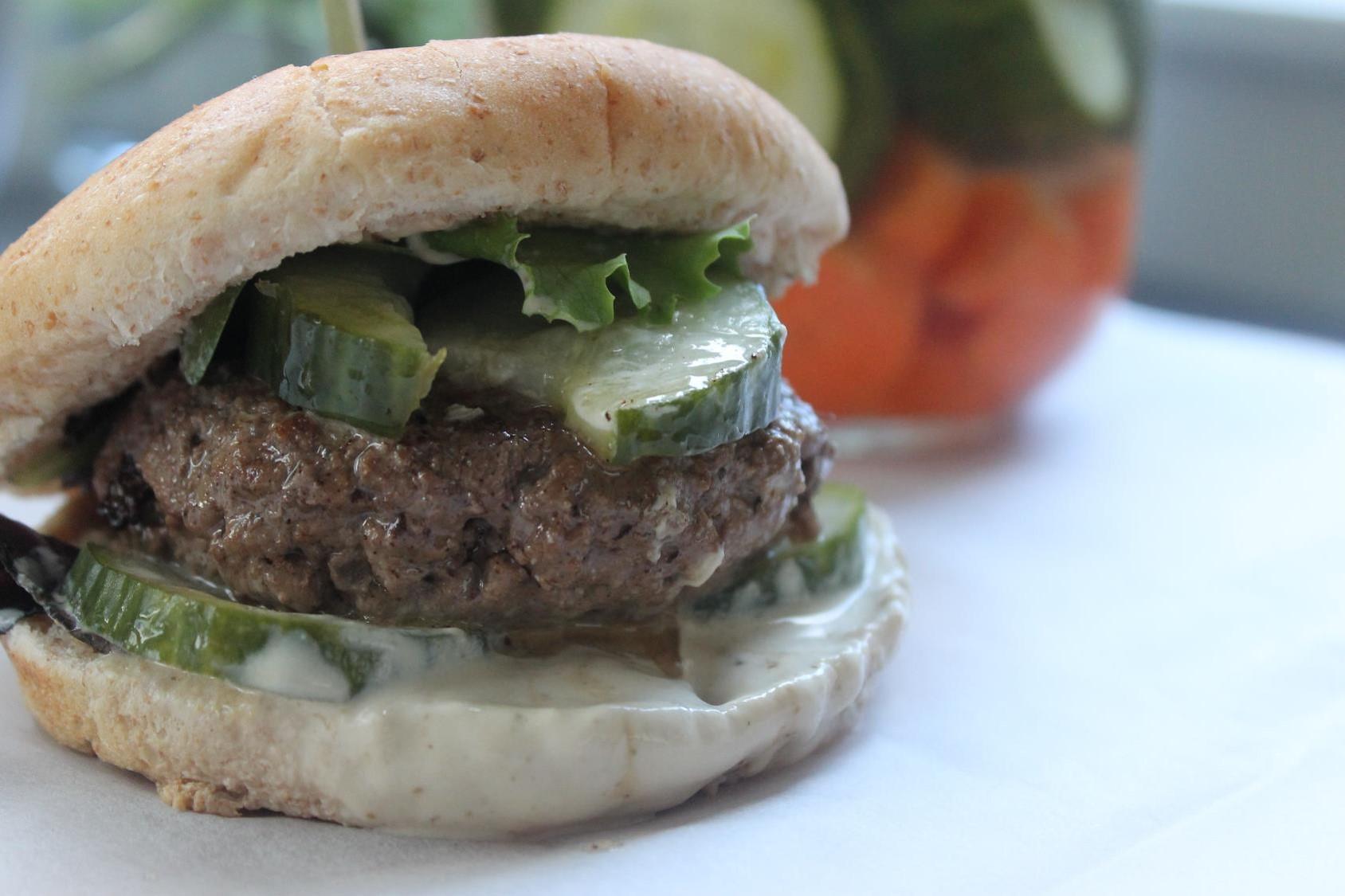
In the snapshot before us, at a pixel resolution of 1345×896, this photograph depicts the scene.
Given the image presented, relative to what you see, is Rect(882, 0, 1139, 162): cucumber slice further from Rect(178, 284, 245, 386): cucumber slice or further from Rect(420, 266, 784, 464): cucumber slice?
Rect(178, 284, 245, 386): cucumber slice

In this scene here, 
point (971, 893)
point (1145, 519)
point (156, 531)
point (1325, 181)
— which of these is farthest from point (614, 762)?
point (1325, 181)

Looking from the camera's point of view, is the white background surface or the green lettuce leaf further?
the green lettuce leaf

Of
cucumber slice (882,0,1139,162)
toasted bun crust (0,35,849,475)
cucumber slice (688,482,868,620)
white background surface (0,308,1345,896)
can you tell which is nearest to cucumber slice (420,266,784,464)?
toasted bun crust (0,35,849,475)

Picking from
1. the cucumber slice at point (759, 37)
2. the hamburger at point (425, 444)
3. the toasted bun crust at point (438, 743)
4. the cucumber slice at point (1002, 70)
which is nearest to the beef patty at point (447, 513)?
the hamburger at point (425, 444)

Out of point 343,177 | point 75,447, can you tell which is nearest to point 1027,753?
point 343,177

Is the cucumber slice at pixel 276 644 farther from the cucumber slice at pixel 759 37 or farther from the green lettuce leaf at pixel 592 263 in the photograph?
the cucumber slice at pixel 759 37
